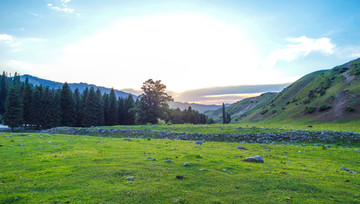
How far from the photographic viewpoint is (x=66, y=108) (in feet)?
218

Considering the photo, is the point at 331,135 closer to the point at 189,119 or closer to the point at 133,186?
the point at 133,186

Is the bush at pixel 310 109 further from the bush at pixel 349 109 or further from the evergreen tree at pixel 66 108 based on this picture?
the evergreen tree at pixel 66 108

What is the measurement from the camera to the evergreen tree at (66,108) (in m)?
66.0

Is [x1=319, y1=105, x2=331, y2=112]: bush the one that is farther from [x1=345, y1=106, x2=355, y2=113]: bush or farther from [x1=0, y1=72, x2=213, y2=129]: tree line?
[x1=0, y1=72, x2=213, y2=129]: tree line

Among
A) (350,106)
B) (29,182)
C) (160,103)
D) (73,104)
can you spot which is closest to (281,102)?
(350,106)

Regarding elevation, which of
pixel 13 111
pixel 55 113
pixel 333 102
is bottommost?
pixel 55 113

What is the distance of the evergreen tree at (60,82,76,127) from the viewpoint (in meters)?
66.0

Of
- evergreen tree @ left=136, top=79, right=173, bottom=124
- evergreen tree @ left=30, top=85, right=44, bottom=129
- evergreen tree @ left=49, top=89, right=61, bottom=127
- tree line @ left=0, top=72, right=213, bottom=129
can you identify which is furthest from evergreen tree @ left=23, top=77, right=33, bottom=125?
evergreen tree @ left=136, top=79, right=173, bottom=124

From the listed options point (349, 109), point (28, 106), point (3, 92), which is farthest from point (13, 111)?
point (349, 109)

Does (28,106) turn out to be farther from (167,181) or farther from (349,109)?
(349,109)

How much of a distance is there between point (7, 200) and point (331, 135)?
101ft

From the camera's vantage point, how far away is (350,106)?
55.5 metres

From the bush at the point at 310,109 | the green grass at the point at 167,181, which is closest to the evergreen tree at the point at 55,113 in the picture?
the green grass at the point at 167,181

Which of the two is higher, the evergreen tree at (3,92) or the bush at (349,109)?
the evergreen tree at (3,92)
